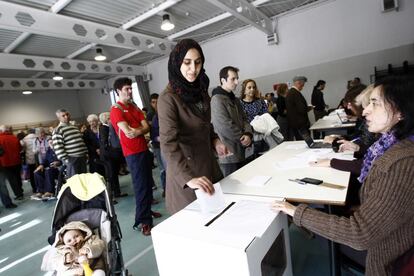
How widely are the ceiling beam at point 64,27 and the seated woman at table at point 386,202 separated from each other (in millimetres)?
4813

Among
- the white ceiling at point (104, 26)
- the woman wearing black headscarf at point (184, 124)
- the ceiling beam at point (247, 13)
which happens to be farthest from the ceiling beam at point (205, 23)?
the woman wearing black headscarf at point (184, 124)

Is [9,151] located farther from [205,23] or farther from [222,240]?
[222,240]

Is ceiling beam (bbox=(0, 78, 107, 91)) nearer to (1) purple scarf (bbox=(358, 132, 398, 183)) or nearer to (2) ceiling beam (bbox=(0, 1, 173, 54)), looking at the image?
(2) ceiling beam (bbox=(0, 1, 173, 54))

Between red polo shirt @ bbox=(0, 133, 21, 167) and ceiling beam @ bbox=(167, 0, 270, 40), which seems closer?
red polo shirt @ bbox=(0, 133, 21, 167)

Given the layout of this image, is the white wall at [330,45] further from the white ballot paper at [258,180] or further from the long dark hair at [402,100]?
the long dark hair at [402,100]

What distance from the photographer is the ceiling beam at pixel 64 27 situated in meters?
3.83

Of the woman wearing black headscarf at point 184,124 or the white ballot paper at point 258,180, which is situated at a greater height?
the woman wearing black headscarf at point 184,124

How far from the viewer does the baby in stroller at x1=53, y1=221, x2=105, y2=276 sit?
148 centimetres

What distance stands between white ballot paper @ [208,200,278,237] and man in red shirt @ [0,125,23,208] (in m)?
4.84

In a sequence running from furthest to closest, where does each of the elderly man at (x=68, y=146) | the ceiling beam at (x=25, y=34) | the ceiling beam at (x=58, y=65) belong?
the ceiling beam at (x=58, y=65) < the ceiling beam at (x=25, y=34) < the elderly man at (x=68, y=146)

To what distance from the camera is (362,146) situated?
175 cm

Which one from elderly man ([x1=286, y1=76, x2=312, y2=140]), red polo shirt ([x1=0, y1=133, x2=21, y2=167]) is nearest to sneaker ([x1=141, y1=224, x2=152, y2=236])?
elderly man ([x1=286, y1=76, x2=312, y2=140])

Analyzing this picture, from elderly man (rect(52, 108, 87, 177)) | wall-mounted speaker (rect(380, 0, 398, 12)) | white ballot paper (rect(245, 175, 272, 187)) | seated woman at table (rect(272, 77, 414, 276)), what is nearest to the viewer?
seated woman at table (rect(272, 77, 414, 276))

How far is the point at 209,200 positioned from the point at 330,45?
6.75m
